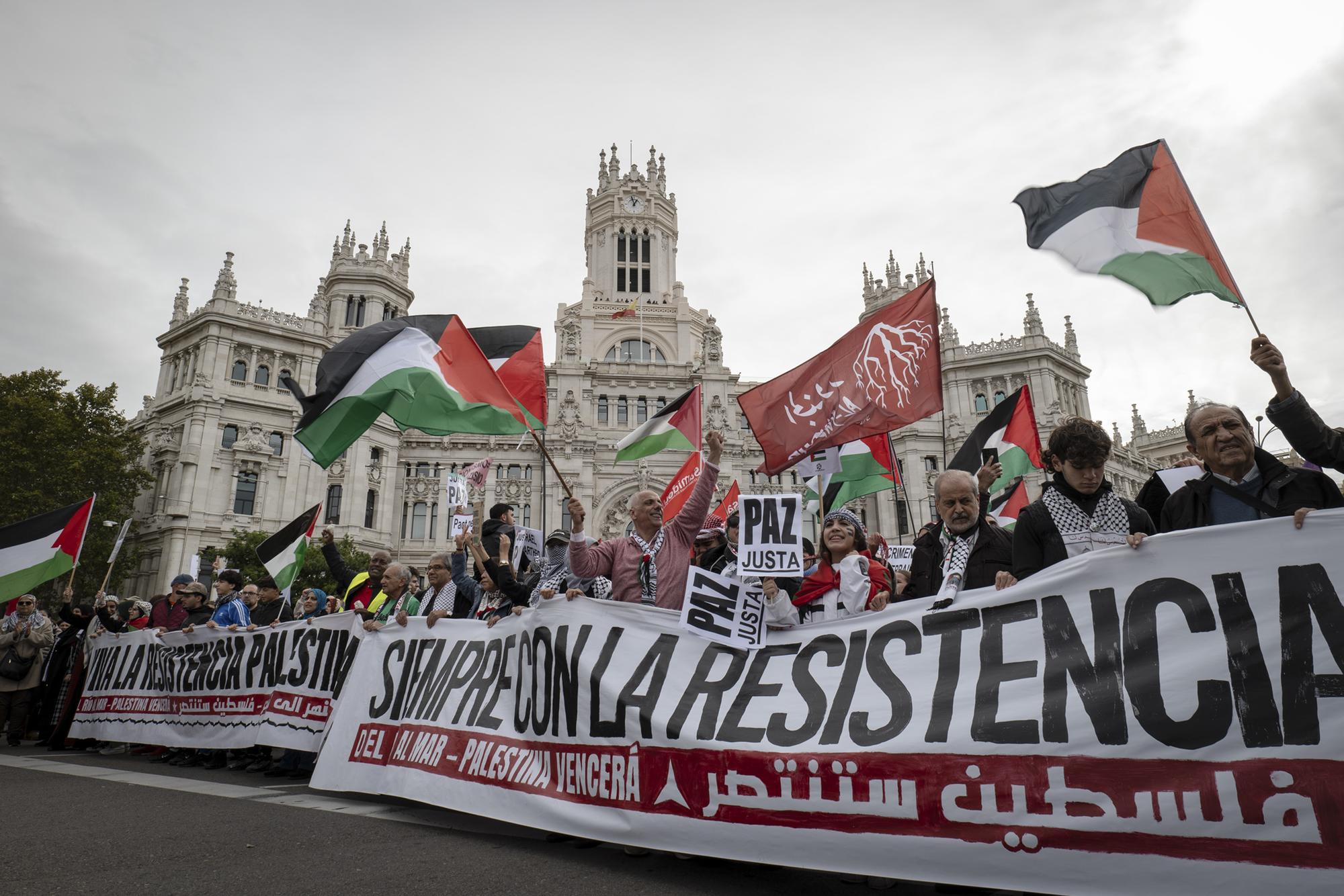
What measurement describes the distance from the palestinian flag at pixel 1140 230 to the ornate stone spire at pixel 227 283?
5516 centimetres

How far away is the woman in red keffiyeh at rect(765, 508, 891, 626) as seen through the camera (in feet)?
15.5

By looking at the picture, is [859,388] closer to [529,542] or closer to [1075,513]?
[1075,513]

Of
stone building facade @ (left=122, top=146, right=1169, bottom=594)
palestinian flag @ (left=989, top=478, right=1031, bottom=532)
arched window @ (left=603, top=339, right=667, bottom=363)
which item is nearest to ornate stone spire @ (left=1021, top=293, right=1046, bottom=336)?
stone building facade @ (left=122, top=146, right=1169, bottom=594)

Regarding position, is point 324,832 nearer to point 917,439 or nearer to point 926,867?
point 926,867

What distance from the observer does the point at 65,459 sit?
119ft

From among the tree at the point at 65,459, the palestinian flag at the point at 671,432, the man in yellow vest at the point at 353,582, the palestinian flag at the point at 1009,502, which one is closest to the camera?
the palestinian flag at the point at 671,432

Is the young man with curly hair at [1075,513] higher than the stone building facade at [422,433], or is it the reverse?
the stone building facade at [422,433]

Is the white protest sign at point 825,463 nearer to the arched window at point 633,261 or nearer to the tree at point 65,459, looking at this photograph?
the tree at point 65,459

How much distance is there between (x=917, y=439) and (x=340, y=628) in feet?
162

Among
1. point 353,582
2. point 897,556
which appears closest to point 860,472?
point 897,556

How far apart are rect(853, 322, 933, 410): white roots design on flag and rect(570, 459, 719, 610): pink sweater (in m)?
2.23

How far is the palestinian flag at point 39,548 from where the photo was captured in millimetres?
9859

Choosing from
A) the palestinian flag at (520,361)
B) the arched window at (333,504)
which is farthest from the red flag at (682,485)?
the arched window at (333,504)

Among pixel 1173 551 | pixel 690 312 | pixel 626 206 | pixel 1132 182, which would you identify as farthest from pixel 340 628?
pixel 626 206
